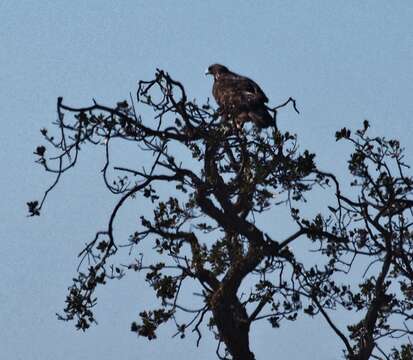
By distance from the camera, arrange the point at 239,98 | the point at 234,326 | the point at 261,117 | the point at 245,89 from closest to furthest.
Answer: the point at 234,326, the point at 261,117, the point at 239,98, the point at 245,89

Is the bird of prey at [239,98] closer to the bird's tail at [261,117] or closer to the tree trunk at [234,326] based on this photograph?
the bird's tail at [261,117]

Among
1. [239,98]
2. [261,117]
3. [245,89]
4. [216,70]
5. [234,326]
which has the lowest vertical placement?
[234,326]

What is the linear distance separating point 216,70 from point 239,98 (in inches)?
131

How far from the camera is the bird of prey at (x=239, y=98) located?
10.6m

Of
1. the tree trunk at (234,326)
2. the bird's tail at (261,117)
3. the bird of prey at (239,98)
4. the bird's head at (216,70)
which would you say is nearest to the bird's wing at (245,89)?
the bird of prey at (239,98)

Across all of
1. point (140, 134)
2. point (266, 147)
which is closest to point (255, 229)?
point (266, 147)

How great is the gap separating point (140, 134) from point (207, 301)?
1657mm

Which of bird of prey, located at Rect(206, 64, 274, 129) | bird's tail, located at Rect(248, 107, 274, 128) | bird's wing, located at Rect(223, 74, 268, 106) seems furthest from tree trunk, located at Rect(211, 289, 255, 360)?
bird's wing, located at Rect(223, 74, 268, 106)

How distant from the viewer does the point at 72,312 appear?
28.1ft

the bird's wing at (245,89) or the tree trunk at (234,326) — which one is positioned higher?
the bird's wing at (245,89)

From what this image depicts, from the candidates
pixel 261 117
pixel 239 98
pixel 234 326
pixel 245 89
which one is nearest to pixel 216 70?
pixel 245 89

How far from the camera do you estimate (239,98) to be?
12055 millimetres

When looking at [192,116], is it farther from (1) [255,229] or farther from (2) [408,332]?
(2) [408,332]

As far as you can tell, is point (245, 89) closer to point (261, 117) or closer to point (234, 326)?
point (261, 117)
